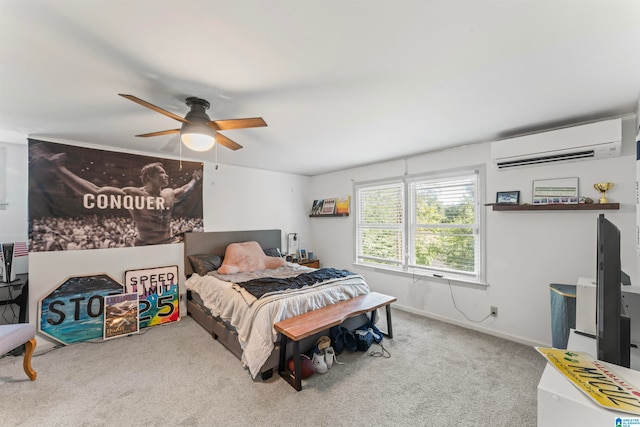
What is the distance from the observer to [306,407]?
1916mm

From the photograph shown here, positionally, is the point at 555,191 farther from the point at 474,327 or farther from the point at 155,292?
the point at 155,292

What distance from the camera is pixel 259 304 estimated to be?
2.37m

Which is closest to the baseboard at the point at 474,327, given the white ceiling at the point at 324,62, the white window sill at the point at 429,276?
the white window sill at the point at 429,276

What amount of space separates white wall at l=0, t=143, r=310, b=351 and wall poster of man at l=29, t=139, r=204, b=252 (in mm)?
135

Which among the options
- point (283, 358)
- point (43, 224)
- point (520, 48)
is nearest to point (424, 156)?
point (520, 48)

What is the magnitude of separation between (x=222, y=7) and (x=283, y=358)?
2.51 metres

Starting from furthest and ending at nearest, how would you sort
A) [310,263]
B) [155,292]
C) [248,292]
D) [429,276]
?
[310,263]
[429,276]
[155,292]
[248,292]

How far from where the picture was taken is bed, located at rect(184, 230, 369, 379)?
2268 mm

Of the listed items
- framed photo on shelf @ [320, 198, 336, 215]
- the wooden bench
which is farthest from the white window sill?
framed photo on shelf @ [320, 198, 336, 215]

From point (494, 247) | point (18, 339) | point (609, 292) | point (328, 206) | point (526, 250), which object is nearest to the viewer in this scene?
point (609, 292)

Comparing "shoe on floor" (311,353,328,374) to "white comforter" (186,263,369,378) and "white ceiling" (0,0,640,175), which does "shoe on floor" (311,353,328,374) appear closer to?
"white comforter" (186,263,369,378)

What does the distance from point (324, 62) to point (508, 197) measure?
2.60 meters

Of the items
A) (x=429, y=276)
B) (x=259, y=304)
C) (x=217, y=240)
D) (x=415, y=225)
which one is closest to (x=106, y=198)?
(x=217, y=240)

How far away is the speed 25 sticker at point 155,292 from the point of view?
10.9 feet
